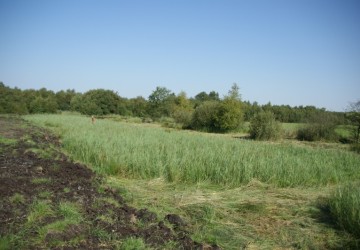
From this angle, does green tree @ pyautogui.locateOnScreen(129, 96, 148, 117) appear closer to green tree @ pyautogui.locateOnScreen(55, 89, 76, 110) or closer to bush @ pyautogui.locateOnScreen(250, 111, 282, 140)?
green tree @ pyautogui.locateOnScreen(55, 89, 76, 110)

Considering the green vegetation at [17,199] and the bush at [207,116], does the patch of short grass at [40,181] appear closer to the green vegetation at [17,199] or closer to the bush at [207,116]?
the green vegetation at [17,199]

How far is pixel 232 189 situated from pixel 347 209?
2.51 meters

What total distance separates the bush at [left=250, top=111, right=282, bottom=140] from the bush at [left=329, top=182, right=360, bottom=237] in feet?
49.4

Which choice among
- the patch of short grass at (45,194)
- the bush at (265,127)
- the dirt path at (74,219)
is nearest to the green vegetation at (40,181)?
the dirt path at (74,219)

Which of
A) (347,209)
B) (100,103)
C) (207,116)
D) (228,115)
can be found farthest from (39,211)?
(100,103)

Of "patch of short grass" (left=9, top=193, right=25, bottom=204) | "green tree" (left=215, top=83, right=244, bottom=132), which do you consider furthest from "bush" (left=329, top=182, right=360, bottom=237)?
"green tree" (left=215, top=83, right=244, bottom=132)

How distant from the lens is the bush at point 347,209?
4242mm

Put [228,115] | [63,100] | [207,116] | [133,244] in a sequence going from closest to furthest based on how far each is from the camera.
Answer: [133,244]
[228,115]
[207,116]
[63,100]

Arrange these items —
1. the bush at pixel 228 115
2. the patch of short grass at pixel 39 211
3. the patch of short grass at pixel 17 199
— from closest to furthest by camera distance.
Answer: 1. the patch of short grass at pixel 39 211
2. the patch of short grass at pixel 17 199
3. the bush at pixel 228 115

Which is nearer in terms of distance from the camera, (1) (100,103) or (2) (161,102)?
(2) (161,102)

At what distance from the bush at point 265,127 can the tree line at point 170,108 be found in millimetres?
1305

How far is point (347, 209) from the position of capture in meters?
4.52

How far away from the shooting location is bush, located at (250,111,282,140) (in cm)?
1977

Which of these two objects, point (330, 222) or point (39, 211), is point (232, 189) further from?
point (39, 211)
